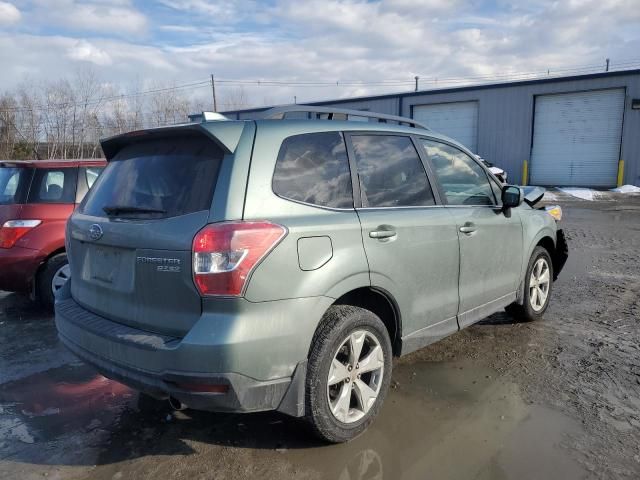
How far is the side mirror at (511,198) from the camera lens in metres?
4.33

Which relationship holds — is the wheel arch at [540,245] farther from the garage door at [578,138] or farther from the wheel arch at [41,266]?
the garage door at [578,138]

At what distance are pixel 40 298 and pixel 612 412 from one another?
547 centimetres

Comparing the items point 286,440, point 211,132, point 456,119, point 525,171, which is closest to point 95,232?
point 211,132

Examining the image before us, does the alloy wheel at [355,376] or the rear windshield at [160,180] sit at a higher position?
the rear windshield at [160,180]

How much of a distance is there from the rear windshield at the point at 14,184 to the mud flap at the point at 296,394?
422 cm

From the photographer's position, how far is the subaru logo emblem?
304 cm

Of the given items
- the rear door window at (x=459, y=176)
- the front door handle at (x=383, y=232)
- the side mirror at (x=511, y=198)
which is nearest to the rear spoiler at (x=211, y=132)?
the front door handle at (x=383, y=232)

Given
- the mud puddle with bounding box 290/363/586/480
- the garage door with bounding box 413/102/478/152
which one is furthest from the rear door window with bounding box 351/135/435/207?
the garage door with bounding box 413/102/478/152

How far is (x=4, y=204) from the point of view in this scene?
17.9 feet

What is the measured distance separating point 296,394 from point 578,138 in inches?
971

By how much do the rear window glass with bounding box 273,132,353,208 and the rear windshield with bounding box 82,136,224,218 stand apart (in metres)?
0.36

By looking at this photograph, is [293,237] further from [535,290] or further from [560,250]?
[560,250]

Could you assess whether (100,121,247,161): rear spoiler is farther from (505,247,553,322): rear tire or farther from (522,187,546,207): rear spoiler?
(522,187,546,207): rear spoiler

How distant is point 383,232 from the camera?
10.3ft
